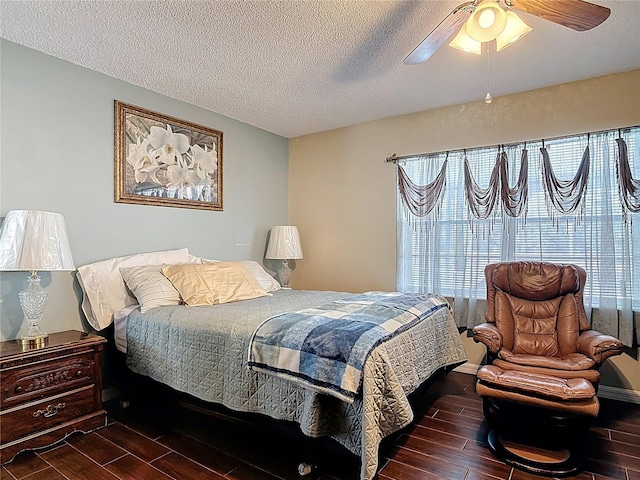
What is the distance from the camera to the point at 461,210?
3.62 meters

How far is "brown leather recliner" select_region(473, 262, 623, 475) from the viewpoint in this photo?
6.81 feet

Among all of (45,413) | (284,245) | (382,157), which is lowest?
(45,413)

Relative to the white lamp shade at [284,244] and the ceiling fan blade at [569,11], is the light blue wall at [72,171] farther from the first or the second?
the ceiling fan blade at [569,11]

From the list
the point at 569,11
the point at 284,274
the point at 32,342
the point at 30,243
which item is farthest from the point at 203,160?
the point at 569,11

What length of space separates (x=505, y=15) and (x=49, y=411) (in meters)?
3.29

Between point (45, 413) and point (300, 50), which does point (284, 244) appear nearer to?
point (300, 50)

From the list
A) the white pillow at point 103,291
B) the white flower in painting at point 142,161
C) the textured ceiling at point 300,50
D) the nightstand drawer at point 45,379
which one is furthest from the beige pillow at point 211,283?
the textured ceiling at point 300,50

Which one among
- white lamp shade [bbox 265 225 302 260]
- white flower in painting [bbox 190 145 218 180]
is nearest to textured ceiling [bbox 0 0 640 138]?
white flower in painting [bbox 190 145 218 180]

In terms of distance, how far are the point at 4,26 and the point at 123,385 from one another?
258 cm

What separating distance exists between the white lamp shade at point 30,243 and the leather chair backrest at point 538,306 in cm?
302

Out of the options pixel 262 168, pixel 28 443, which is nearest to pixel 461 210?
pixel 262 168

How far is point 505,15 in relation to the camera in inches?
69.6

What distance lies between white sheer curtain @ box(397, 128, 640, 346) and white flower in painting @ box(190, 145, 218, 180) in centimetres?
197

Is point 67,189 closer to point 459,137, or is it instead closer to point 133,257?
point 133,257
